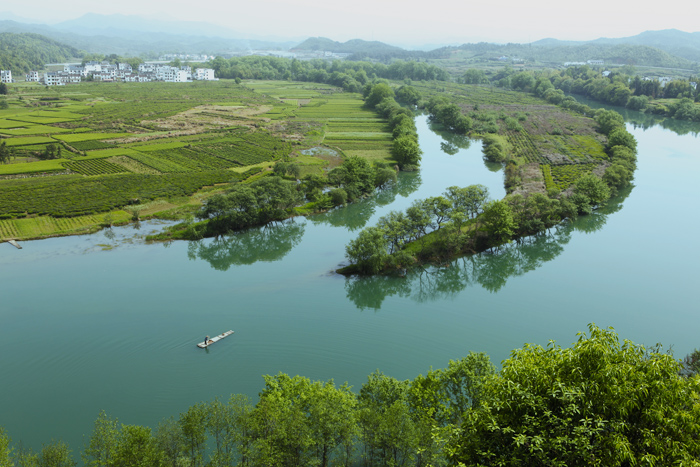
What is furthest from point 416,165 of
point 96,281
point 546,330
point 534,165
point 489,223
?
point 96,281

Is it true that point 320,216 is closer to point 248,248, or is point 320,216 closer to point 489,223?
point 248,248

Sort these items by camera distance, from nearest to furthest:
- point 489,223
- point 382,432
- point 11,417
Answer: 1. point 382,432
2. point 11,417
3. point 489,223

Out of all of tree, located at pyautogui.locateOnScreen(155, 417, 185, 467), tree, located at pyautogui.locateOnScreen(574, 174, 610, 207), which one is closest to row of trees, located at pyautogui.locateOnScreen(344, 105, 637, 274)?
tree, located at pyautogui.locateOnScreen(574, 174, 610, 207)

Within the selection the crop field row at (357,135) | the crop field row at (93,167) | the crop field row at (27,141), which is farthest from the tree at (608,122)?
the crop field row at (27,141)

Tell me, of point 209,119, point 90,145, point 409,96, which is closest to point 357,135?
point 209,119

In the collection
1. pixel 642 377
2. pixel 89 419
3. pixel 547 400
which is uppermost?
pixel 642 377

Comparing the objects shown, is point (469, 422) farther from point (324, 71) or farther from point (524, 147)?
point (324, 71)

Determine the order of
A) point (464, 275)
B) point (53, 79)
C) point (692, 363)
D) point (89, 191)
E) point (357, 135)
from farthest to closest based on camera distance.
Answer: point (53, 79), point (357, 135), point (89, 191), point (464, 275), point (692, 363)
